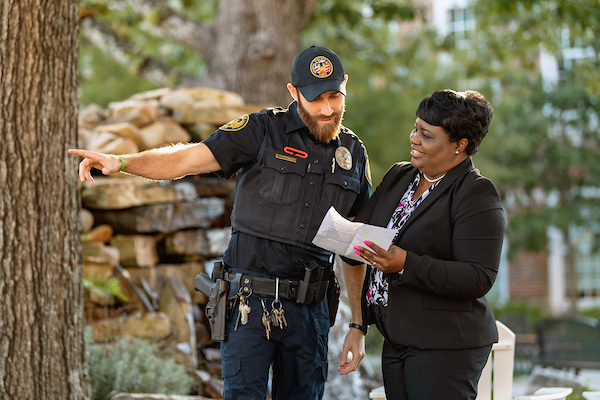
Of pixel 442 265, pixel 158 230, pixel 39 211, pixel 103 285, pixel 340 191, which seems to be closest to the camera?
pixel 442 265

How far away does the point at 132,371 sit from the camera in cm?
465

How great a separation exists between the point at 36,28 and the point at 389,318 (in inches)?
94.7

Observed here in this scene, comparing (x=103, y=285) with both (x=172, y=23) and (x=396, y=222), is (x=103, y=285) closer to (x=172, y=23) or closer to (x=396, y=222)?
(x=396, y=222)

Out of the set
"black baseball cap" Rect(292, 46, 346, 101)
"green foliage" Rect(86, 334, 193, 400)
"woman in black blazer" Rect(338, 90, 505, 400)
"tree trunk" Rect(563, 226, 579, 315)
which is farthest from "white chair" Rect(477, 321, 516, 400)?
"tree trunk" Rect(563, 226, 579, 315)

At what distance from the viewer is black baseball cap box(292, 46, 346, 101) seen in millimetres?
3090

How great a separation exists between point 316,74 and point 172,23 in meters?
6.83

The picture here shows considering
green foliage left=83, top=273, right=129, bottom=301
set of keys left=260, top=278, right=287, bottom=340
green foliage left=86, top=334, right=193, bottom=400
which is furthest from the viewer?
green foliage left=83, top=273, right=129, bottom=301

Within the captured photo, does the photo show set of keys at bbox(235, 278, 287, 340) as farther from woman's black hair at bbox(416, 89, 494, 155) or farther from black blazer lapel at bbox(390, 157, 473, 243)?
woman's black hair at bbox(416, 89, 494, 155)

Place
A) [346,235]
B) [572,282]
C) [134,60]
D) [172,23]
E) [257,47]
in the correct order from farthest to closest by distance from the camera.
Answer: [572,282] → [134,60] → [172,23] → [257,47] → [346,235]

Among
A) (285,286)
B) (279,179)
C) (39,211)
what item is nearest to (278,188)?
(279,179)

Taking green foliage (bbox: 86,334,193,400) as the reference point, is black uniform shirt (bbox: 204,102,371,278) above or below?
above

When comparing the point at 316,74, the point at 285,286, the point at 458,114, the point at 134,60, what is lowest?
the point at 285,286

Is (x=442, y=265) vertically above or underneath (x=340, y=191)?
underneath

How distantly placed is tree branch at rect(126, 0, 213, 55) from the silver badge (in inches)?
247
